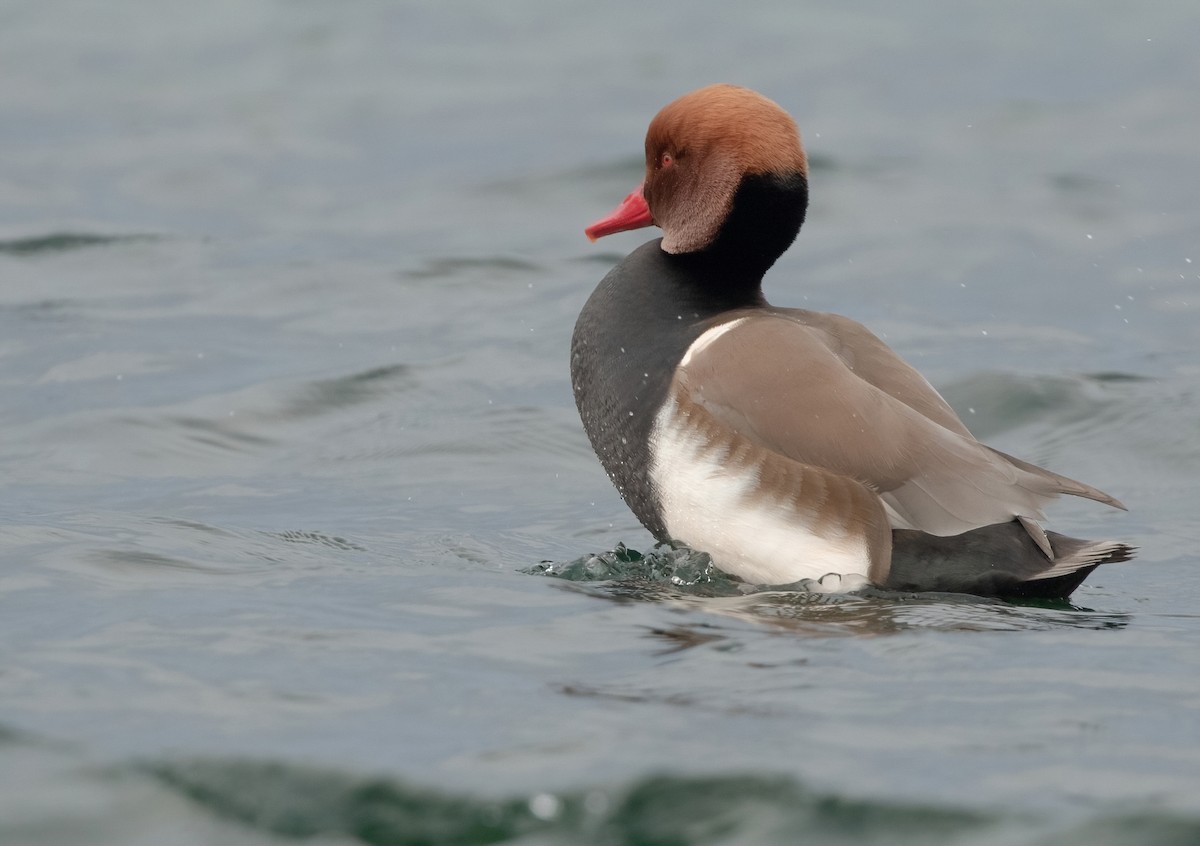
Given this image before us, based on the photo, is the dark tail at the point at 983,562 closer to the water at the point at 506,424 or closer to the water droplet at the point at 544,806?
the water at the point at 506,424

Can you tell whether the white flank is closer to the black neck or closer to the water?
the water

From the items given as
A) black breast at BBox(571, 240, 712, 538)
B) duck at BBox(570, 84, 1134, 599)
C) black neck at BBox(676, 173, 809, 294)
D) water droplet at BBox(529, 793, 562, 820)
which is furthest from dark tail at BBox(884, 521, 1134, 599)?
water droplet at BBox(529, 793, 562, 820)

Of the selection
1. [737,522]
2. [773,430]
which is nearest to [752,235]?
[773,430]

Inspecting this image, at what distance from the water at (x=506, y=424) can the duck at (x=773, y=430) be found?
A: 6.1 inches

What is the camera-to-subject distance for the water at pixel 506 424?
3359 mm

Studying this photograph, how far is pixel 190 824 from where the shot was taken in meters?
3.22

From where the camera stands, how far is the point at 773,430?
464cm

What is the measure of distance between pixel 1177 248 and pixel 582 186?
144 inches

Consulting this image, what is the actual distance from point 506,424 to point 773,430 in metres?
2.94

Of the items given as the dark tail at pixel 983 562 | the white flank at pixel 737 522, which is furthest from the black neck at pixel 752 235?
the dark tail at pixel 983 562

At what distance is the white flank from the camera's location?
4652 millimetres

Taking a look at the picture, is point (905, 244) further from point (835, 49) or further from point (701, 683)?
point (701, 683)

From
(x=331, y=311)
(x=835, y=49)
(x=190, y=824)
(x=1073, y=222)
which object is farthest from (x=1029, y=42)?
(x=190, y=824)

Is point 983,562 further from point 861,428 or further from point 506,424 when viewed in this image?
point 506,424
